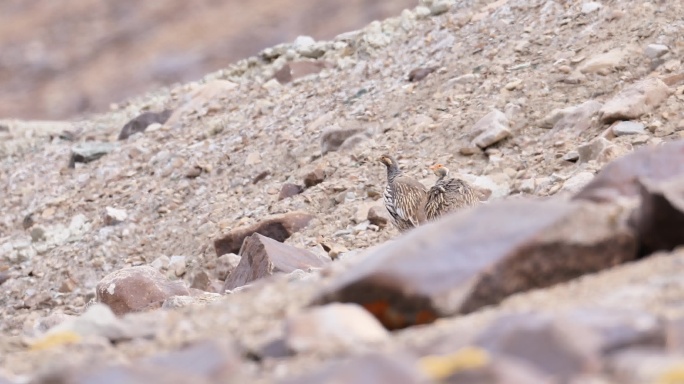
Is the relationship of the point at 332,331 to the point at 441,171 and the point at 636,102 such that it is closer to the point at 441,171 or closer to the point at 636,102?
the point at 441,171

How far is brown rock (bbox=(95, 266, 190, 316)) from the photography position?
8.41 metres

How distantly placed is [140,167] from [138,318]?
8.44m

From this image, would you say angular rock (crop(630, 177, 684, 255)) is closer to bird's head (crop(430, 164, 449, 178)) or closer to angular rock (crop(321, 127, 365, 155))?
bird's head (crop(430, 164, 449, 178))

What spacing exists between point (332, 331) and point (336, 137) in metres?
7.37

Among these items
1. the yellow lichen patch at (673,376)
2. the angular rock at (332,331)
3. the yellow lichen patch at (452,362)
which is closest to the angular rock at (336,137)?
the angular rock at (332,331)

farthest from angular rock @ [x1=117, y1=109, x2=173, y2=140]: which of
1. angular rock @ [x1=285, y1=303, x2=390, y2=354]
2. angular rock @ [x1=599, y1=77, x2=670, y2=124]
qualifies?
angular rock @ [x1=285, y1=303, x2=390, y2=354]

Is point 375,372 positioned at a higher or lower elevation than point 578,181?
lower

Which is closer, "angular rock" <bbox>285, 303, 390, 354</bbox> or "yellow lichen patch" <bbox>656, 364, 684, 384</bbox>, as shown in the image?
"yellow lichen patch" <bbox>656, 364, 684, 384</bbox>

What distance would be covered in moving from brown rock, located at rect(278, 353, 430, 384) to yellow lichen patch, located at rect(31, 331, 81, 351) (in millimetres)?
1557

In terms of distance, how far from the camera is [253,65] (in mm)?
14711

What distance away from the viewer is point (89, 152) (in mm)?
13891

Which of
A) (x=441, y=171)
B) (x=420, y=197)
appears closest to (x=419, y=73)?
(x=441, y=171)

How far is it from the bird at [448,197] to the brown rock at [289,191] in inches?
84.4

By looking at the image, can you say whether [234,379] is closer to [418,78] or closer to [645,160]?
[645,160]
